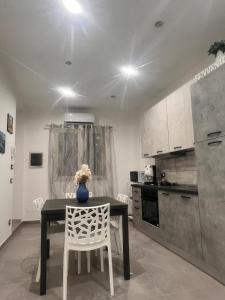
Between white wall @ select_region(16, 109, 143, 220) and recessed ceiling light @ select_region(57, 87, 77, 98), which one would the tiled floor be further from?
recessed ceiling light @ select_region(57, 87, 77, 98)

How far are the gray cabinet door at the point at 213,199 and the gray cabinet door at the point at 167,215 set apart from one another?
2.12 ft

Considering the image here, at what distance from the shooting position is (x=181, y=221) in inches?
113

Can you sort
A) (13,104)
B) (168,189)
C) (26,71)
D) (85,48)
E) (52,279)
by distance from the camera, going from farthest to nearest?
(13,104), (26,71), (168,189), (85,48), (52,279)

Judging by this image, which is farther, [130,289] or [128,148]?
[128,148]

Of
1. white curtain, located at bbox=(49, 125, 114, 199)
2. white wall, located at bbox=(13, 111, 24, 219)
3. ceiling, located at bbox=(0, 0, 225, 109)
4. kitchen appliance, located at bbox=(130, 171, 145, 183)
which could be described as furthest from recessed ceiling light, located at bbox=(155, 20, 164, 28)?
white wall, located at bbox=(13, 111, 24, 219)

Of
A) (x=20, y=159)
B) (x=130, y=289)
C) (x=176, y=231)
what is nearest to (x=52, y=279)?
(x=130, y=289)

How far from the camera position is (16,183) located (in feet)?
16.5

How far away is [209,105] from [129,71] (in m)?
1.64

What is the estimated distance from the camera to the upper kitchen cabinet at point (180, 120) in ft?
10.2

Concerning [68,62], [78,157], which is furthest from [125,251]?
[78,157]

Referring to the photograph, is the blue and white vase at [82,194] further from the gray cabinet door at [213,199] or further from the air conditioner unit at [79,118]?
the air conditioner unit at [79,118]

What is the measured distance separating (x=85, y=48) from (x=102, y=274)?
286cm

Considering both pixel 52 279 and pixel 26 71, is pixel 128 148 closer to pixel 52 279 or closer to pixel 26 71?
pixel 26 71

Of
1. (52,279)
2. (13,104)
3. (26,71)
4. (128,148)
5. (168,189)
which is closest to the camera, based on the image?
(52,279)
